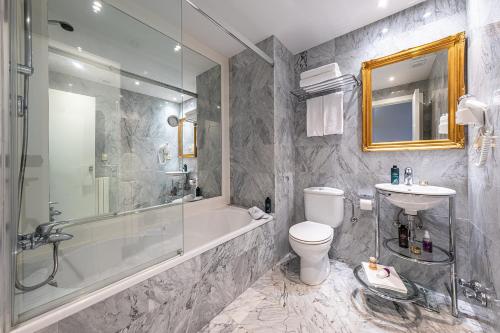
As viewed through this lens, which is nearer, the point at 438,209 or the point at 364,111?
the point at 438,209

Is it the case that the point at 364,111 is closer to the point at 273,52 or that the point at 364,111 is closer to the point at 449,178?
the point at 449,178

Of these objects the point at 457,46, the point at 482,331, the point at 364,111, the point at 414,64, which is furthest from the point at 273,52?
the point at 482,331

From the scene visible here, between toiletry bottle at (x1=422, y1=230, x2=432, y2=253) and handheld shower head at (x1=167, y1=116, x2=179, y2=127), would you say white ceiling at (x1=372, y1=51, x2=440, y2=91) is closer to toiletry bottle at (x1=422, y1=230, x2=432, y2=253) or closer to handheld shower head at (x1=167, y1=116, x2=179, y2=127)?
toiletry bottle at (x1=422, y1=230, x2=432, y2=253)

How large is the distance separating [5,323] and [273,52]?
2.55 metres

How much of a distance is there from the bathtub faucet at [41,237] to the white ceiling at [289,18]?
195cm

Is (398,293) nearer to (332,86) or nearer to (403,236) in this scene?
(403,236)

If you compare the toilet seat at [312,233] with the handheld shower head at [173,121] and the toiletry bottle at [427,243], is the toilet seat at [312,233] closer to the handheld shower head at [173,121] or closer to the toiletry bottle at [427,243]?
the toiletry bottle at [427,243]

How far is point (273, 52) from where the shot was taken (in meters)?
2.02

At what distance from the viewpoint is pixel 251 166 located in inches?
88.9

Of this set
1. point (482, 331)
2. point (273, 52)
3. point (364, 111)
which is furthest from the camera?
point (273, 52)

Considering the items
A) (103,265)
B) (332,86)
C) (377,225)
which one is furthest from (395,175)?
(103,265)

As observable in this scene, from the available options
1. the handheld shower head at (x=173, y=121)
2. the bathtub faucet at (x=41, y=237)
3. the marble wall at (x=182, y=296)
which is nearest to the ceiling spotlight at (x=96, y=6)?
the handheld shower head at (x=173, y=121)

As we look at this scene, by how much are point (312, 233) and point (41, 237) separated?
180 cm

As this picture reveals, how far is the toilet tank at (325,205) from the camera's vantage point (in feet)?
6.13
